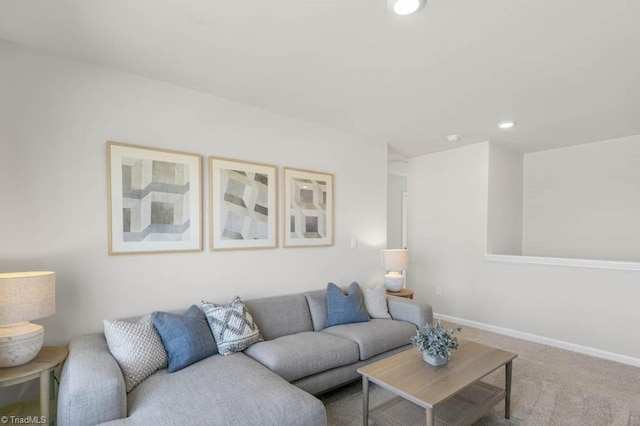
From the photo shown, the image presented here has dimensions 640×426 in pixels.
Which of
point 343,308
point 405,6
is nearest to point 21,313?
point 343,308

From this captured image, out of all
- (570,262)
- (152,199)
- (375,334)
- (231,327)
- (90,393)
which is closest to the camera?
(90,393)

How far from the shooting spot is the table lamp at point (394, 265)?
372cm

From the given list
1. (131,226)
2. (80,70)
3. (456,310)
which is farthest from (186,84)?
(456,310)

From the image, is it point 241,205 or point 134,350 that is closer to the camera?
point 134,350

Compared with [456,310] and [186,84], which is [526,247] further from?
[186,84]

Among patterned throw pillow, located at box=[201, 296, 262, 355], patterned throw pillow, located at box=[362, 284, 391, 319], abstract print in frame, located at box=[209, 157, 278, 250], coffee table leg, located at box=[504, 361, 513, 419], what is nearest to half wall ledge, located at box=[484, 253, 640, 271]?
patterned throw pillow, located at box=[362, 284, 391, 319]

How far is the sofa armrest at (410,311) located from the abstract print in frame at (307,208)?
3.09 feet

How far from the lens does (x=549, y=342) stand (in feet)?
12.2

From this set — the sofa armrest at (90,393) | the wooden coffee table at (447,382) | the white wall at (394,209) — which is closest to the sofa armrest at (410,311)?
the wooden coffee table at (447,382)

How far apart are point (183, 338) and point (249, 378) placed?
0.54 metres

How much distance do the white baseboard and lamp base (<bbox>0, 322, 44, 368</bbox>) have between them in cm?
451

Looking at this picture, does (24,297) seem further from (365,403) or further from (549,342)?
(549,342)

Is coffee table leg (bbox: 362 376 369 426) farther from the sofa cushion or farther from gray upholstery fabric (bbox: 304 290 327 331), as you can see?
gray upholstery fabric (bbox: 304 290 327 331)

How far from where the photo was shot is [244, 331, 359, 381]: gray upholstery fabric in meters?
2.19
